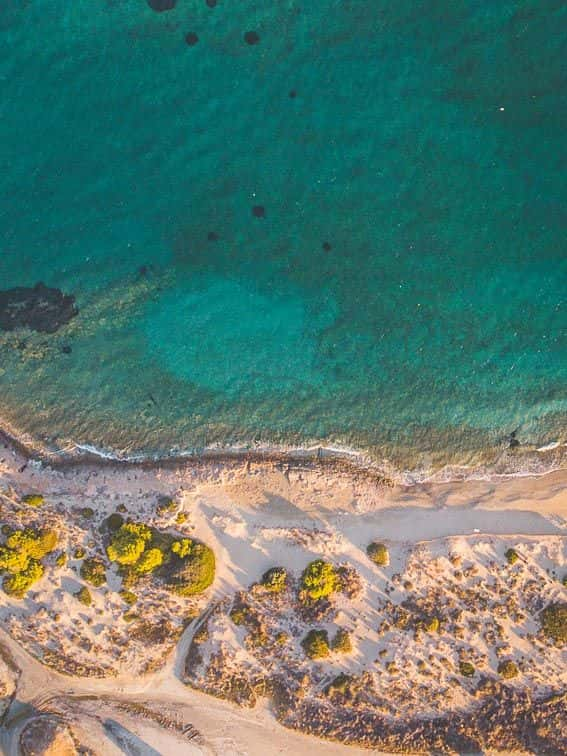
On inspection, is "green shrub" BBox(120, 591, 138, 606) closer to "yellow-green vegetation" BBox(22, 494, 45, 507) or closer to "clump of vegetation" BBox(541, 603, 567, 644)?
"yellow-green vegetation" BBox(22, 494, 45, 507)

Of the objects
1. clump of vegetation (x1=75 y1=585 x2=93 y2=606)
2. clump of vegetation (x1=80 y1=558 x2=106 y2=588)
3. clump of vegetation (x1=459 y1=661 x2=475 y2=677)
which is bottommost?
clump of vegetation (x1=459 y1=661 x2=475 y2=677)

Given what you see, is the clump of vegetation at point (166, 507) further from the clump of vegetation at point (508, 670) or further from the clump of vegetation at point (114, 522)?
the clump of vegetation at point (508, 670)

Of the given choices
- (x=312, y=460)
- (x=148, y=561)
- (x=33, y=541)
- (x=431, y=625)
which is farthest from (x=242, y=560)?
(x=33, y=541)

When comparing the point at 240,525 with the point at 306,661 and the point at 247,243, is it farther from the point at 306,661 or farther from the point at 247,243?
the point at 247,243

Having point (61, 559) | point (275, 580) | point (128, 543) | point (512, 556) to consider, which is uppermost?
point (128, 543)

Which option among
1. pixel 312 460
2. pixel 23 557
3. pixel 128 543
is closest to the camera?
pixel 128 543

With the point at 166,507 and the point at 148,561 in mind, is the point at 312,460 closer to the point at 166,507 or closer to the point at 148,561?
the point at 166,507

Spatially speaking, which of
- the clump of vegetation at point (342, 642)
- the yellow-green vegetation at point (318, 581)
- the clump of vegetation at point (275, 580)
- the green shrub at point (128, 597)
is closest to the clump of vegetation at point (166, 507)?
the green shrub at point (128, 597)

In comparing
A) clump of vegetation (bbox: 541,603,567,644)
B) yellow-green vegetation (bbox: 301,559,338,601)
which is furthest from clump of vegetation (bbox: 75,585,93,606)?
clump of vegetation (bbox: 541,603,567,644)
